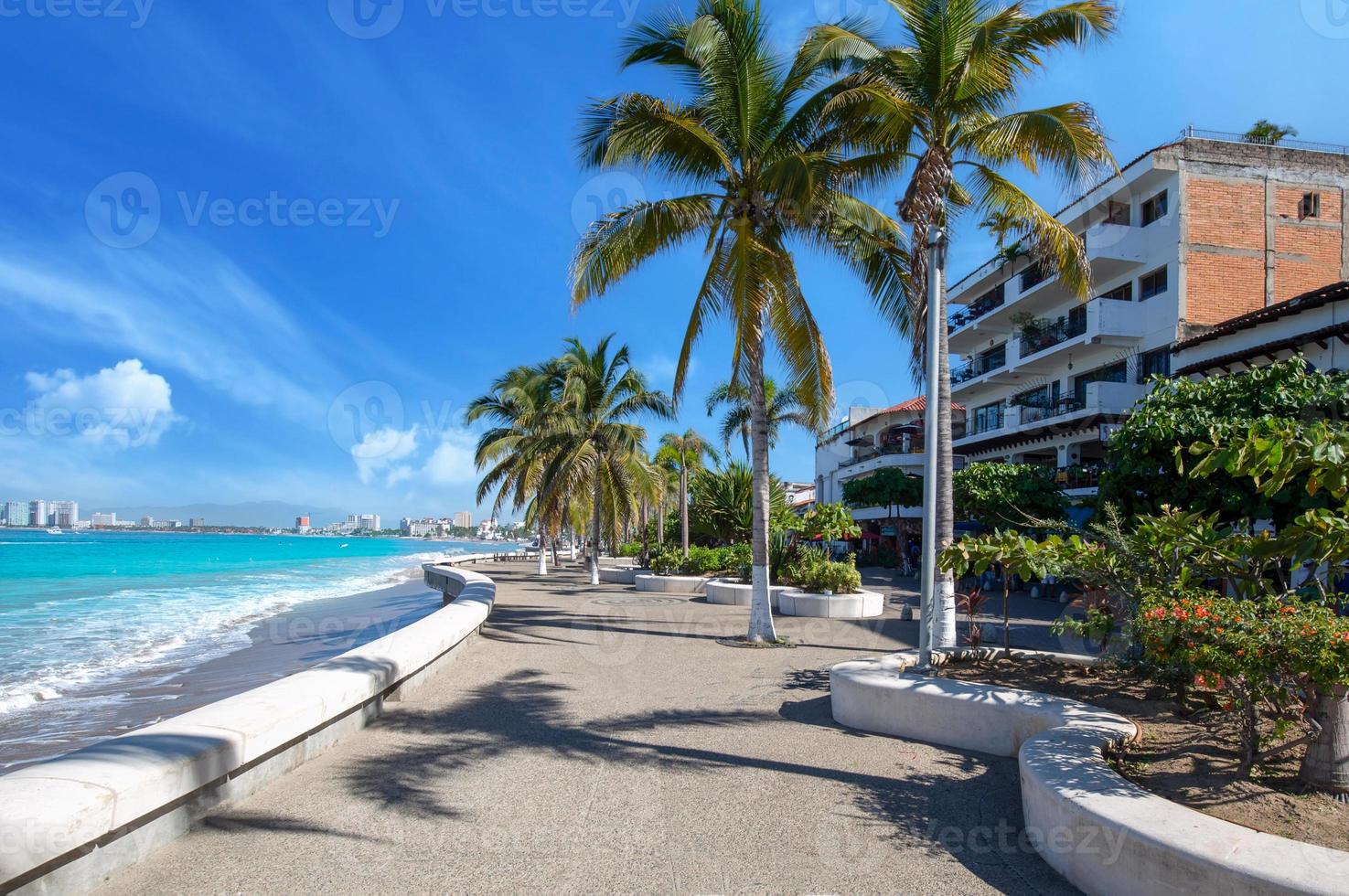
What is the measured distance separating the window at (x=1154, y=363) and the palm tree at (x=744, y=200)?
1713 centimetres

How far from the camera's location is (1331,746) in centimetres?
421

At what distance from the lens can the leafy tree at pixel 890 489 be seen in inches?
1309

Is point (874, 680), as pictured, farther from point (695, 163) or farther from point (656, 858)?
point (695, 163)

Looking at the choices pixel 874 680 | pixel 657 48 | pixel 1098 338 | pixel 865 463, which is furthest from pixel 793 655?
pixel 865 463

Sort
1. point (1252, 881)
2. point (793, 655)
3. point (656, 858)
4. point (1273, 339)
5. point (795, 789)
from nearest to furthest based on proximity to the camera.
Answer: point (1252, 881) < point (656, 858) < point (795, 789) < point (793, 655) < point (1273, 339)

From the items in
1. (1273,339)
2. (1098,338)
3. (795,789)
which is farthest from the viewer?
(1098,338)

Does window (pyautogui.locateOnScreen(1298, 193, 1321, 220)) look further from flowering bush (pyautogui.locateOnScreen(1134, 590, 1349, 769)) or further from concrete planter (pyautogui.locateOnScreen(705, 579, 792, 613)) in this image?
flowering bush (pyautogui.locateOnScreen(1134, 590, 1349, 769))

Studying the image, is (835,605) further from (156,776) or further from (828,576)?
(156,776)

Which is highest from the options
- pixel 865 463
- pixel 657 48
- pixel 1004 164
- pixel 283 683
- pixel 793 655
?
pixel 657 48

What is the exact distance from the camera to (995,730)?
5.96 meters

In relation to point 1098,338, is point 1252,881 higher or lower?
lower

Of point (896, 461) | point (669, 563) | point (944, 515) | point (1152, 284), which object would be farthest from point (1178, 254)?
point (944, 515)

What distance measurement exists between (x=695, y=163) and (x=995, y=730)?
932cm

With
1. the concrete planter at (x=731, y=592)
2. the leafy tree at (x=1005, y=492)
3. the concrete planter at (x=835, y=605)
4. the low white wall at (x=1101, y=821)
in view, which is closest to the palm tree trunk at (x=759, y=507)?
the concrete planter at (x=835, y=605)
